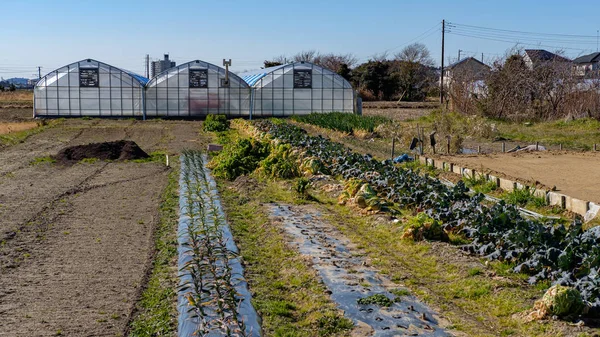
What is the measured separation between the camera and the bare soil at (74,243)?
615 centimetres

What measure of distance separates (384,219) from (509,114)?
22.6m

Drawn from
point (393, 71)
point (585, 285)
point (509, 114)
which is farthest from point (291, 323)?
point (393, 71)

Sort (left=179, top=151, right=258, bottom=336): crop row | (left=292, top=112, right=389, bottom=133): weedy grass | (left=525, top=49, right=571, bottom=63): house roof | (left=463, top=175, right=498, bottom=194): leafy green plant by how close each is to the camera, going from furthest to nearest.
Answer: (left=525, top=49, right=571, bottom=63): house roof → (left=292, top=112, right=389, bottom=133): weedy grass → (left=463, top=175, right=498, bottom=194): leafy green plant → (left=179, top=151, right=258, bottom=336): crop row

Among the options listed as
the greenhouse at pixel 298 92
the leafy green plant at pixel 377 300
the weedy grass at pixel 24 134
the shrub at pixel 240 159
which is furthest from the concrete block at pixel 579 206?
the greenhouse at pixel 298 92

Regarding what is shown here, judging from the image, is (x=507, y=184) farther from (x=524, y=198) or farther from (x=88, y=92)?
(x=88, y=92)

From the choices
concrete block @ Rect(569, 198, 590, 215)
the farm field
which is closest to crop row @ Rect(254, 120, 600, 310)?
the farm field

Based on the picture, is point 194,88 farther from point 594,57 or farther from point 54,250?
point 594,57

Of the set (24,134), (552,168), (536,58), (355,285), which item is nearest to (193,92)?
(24,134)

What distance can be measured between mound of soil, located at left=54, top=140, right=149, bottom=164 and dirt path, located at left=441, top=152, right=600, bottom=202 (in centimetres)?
844

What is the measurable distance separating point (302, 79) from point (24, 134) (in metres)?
14.4

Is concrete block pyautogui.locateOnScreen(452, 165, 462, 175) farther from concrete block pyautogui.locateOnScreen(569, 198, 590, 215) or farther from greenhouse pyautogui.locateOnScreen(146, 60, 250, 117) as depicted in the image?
greenhouse pyautogui.locateOnScreen(146, 60, 250, 117)

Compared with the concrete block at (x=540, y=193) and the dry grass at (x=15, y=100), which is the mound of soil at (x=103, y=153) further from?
the dry grass at (x=15, y=100)

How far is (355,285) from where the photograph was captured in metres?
6.79

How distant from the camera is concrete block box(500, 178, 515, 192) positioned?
1250 cm
